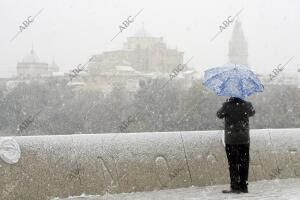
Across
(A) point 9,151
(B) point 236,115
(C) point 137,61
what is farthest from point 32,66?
(A) point 9,151

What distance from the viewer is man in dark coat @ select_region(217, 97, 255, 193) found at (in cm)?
638

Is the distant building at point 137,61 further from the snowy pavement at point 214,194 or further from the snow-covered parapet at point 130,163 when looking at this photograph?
the snowy pavement at point 214,194

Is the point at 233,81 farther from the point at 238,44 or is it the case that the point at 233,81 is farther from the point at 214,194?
the point at 238,44

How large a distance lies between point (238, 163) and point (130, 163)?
1247 millimetres

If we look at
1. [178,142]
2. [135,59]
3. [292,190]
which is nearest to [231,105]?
[178,142]

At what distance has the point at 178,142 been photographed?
686 cm

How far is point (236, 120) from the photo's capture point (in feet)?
21.0

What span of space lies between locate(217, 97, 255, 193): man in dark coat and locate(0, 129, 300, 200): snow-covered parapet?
671 mm

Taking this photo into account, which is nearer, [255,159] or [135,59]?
[255,159]

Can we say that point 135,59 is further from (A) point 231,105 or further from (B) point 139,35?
(A) point 231,105

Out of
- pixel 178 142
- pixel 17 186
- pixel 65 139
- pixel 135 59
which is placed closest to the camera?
pixel 17 186

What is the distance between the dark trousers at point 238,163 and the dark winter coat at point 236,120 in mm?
70

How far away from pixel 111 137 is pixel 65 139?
23.4 inches

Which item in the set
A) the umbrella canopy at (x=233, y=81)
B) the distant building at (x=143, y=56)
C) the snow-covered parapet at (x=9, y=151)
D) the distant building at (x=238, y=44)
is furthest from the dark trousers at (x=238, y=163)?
the distant building at (x=143, y=56)
